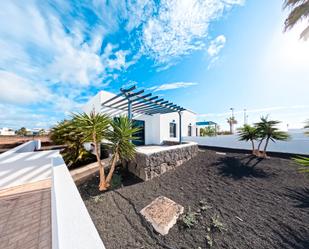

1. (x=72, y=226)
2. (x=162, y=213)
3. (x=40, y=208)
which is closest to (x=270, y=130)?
(x=162, y=213)

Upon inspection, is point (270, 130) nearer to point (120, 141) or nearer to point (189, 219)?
point (189, 219)

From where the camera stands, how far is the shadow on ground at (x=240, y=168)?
13.1 ft

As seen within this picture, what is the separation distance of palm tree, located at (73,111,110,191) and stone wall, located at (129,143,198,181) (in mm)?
1055

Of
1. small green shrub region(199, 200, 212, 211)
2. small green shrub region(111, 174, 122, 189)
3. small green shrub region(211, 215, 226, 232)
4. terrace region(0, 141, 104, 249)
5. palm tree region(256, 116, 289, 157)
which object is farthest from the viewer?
palm tree region(256, 116, 289, 157)

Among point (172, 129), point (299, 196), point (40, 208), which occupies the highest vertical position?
point (172, 129)

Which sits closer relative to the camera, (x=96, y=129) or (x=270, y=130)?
(x=96, y=129)

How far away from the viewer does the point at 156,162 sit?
4223 mm

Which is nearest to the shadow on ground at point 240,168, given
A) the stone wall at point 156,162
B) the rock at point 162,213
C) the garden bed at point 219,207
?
the garden bed at point 219,207

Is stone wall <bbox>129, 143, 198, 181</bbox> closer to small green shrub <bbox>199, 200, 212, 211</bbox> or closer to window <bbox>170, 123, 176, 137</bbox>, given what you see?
small green shrub <bbox>199, 200, 212, 211</bbox>

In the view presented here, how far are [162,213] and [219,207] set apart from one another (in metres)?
1.19

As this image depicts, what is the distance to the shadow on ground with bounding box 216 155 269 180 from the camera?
157 inches

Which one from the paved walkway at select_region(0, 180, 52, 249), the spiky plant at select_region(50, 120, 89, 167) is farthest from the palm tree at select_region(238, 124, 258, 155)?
the spiky plant at select_region(50, 120, 89, 167)

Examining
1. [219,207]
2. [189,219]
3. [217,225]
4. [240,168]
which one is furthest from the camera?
[240,168]

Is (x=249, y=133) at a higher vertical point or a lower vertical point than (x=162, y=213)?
higher
